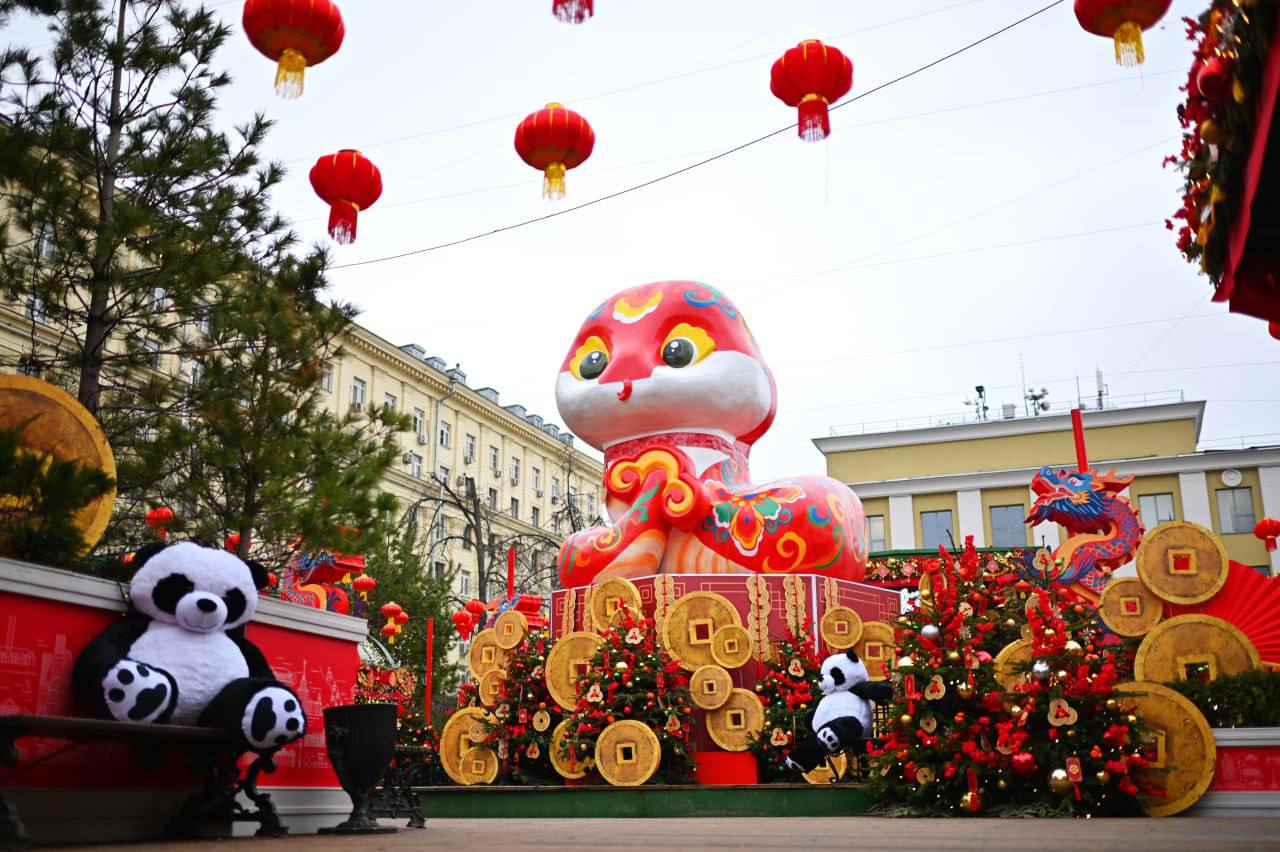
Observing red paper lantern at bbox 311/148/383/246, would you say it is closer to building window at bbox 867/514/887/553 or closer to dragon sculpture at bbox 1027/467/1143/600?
dragon sculpture at bbox 1027/467/1143/600

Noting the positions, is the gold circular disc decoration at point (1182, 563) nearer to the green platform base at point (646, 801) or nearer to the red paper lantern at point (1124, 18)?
the green platform base at point (646, 801)

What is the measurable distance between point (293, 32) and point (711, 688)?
7.80 metres

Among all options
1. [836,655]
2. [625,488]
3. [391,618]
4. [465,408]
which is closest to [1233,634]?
[836,655]

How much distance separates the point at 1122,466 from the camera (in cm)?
3844

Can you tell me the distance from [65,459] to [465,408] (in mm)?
40497

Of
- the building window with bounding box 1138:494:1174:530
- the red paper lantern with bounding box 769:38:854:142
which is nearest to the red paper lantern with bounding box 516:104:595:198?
the red paper lantern with bounding box 769:38:854:142

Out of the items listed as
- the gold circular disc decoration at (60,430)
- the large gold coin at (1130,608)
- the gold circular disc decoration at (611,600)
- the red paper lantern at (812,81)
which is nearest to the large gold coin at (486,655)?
the gold circular disc decoration at (611,600)

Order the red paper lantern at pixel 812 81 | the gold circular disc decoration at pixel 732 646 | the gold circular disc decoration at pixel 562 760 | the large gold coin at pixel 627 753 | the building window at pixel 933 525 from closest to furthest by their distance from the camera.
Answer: the red paper lantern at pixel 812 81
the large gold coin at pixel 627 753
the gold circular disc decoration at pixel 562 760
the gold circular disc decoration at pixel 732 646
the building window at pixel 933 525

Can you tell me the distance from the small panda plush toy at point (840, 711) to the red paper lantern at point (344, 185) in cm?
638

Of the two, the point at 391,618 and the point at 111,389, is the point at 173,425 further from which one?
the point at 391,618

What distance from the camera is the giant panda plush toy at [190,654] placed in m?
6.14

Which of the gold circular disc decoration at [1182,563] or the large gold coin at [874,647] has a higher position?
the gold circular disc decoration at [1182,563]

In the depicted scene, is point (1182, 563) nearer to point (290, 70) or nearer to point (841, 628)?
point (841, 628)

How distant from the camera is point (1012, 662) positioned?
9320 millimetres
